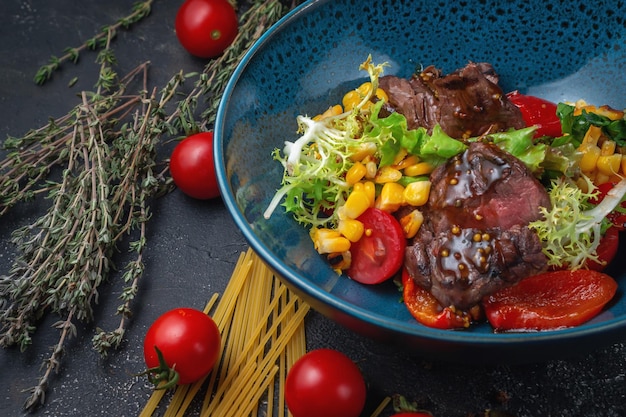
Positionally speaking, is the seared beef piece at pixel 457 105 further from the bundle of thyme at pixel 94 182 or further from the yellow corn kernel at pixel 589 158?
the bundle of thyme at pixel 94 182

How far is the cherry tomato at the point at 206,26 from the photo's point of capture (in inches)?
205

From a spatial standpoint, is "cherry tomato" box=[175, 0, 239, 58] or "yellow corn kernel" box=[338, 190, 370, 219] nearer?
"yellow corn kernel" box=[338, 190, 370, 219]

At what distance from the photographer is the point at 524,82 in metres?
4.63

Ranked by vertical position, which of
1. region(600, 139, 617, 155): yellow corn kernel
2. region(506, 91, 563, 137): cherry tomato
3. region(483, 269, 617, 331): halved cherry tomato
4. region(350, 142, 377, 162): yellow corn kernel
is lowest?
region(483, 269, 617, 331): halved cherry tomato

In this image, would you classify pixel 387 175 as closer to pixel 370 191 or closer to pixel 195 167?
pixel 370 191

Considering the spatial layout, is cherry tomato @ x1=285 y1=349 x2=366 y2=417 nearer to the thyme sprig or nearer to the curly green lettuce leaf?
the curly green lettuce leaf

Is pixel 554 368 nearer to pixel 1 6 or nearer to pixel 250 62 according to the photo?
pixel 250 62

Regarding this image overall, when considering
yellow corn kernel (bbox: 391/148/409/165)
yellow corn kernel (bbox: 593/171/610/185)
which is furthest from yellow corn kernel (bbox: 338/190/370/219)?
yellow corn kernel (bbox: 593/171/610/185)

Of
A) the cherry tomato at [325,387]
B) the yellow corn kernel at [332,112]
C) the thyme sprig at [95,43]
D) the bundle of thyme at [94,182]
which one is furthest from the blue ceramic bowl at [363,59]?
the thyme sprig at [95,43]

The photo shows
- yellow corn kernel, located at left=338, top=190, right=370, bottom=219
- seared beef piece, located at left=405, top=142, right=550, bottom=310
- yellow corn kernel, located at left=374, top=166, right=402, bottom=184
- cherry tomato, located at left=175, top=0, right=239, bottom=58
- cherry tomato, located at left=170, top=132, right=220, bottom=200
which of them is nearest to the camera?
seared beef piece, located at left=405, top=142, right=550, bottom=310

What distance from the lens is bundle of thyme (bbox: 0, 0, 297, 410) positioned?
411 centimetres

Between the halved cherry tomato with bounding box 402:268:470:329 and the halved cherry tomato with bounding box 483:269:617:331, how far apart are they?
0.18m

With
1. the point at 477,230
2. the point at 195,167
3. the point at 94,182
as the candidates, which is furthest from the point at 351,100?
the point at 94,182

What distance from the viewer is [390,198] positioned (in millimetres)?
3666
